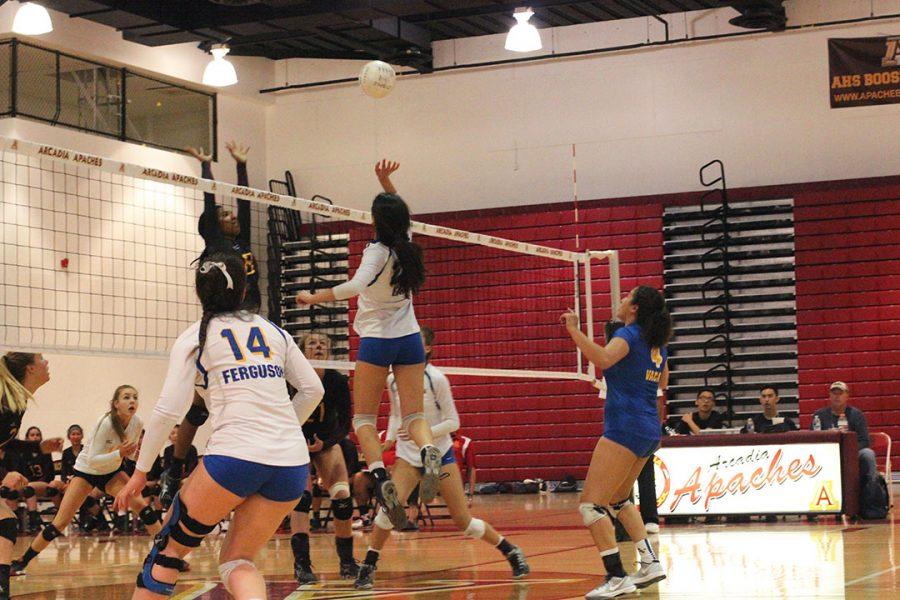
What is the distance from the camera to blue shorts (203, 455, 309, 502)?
4.36 metres

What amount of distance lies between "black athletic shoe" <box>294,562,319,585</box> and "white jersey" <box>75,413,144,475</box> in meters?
2.24

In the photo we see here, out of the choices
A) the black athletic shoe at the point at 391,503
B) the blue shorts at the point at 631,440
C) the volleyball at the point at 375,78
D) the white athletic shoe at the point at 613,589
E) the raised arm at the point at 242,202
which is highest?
the volleyball at the point at 375,78

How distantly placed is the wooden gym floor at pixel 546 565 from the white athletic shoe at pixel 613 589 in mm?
144

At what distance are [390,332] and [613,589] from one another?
1.91 m

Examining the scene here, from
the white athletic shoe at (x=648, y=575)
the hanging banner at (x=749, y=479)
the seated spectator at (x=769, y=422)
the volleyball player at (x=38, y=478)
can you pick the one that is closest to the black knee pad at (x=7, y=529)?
the white athletic shoe at (x=648, y=575)

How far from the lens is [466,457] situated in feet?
59.7

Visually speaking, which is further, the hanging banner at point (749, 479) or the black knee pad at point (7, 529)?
the hanging banner at point (749, 479)

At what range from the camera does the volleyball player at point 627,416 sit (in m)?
6.82

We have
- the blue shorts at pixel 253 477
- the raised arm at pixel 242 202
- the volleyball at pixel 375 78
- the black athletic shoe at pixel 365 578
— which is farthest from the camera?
the volleyball at pixel 375 78

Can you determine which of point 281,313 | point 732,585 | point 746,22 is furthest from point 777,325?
point 732,585

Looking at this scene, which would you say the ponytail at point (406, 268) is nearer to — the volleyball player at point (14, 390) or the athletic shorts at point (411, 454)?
the athletic shorts at point (411, 454)

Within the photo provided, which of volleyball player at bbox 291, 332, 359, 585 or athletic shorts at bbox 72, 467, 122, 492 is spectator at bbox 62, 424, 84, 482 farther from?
volleyball player at bbox 291, 332, 359, 585

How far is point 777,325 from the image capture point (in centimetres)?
1794

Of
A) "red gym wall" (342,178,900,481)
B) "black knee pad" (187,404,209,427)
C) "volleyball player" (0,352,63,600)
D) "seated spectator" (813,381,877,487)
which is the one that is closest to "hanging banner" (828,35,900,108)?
"red gym wall" (342,178,900,481)
